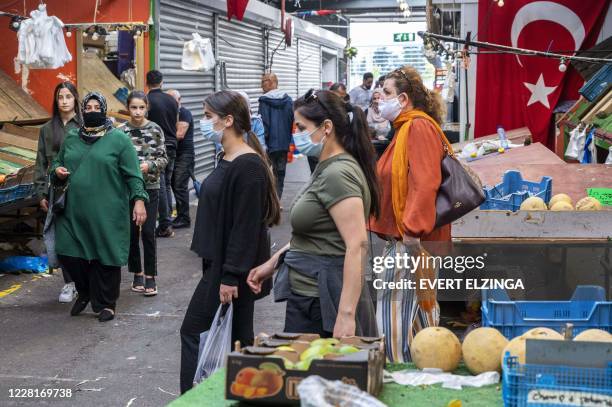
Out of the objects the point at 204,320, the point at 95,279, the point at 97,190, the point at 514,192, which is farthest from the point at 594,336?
the point at 95,279

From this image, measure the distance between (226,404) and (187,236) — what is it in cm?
943

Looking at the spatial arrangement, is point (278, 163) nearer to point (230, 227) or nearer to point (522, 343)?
point (230, 227)

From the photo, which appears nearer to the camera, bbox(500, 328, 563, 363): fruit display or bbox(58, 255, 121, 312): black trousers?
bbox(500, 328, 563, 363): fruit display

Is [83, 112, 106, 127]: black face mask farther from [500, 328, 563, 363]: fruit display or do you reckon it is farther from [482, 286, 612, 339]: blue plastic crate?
[500, 328, 563, 363]: fruit display

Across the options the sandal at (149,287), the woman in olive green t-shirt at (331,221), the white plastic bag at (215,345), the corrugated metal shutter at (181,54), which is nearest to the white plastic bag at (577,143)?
the sandal at (149,287)

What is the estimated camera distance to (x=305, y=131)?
14.3ft

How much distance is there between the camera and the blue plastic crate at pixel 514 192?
741 centimetres

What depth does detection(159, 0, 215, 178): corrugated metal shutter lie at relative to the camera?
50.3 ft

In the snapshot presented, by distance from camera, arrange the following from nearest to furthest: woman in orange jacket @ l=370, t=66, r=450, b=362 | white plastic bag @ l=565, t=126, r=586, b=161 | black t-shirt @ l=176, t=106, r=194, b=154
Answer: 1. woman in orange jacket @ l=370, t=66, r=450, b=362
2. white plastic bag @ l=565, t=126, r=586, b=161
3. black t-shirt @ l=176, t=106, r=194, b=154

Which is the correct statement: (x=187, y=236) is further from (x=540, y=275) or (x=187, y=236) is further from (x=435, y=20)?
(x=540, y=275)

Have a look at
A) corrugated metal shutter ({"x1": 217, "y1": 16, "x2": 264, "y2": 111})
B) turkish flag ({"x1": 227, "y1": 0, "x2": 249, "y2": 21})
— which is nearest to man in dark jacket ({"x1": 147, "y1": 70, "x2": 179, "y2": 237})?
turkish flag ({"x1": 227, "y1": 0, "x2": 249, "y2": 21})

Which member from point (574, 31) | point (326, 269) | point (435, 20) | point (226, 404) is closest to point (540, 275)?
point (326, 269)

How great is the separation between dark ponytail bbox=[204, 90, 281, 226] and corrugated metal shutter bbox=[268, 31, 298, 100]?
19528 millimetres

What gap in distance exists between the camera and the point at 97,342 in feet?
24.1
